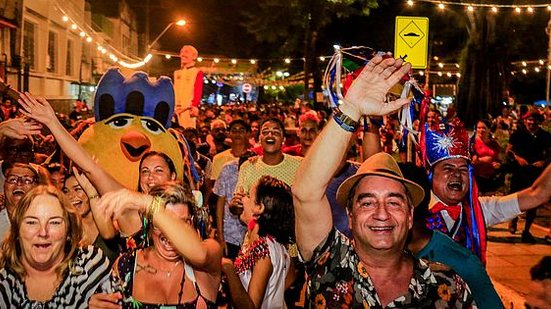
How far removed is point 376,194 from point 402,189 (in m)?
0.14

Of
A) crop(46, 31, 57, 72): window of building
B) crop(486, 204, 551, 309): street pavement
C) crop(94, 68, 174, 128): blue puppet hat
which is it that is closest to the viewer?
crop(94, 68, 174, 128): blue puppet hat

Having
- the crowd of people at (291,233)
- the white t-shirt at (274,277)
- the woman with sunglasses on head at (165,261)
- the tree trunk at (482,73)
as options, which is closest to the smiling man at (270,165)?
the crowd of people at (291,233)

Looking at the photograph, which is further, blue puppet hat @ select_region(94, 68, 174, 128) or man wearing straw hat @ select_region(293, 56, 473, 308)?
blue puppet hat @ select_region(94, 68, 174, 128)

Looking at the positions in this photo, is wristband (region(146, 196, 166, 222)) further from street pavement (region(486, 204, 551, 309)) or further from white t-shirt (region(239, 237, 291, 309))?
street pavement (region(486, 204, 551, 309))

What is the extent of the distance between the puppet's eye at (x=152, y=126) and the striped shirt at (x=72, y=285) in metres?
2.70

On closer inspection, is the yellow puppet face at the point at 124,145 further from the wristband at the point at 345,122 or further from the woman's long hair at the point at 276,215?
the wristband at the point at 345,122

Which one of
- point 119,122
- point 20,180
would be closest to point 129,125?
point 119,122

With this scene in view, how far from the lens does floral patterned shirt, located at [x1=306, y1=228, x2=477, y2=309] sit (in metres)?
3.10

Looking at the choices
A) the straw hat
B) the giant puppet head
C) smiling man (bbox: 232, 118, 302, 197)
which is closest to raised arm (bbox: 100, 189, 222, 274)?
the straw hat

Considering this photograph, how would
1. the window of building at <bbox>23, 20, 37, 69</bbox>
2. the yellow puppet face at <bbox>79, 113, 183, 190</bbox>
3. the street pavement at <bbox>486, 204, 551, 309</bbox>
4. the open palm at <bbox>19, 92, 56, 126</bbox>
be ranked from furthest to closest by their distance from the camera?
the window of building at <bbox>23, 20, 37, 69</bbox>
the street pavement at <bbox>486, 204, 551, 309</bbox>
the yellow puppet face at <bbox>79, 113, 183, 190</bbox>
the open palm at <bbox>19, 92, 56, 126</bbox>

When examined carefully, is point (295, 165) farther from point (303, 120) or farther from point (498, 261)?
point (498, 261)

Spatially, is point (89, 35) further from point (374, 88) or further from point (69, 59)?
point (374, 88)

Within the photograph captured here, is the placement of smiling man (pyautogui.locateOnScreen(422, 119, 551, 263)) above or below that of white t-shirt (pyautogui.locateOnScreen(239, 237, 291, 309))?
above

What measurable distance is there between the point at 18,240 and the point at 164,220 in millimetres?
831
